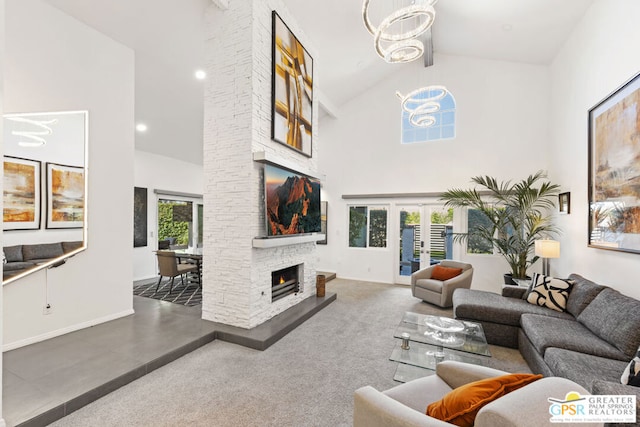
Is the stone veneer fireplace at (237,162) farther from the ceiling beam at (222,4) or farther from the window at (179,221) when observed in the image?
the window at (179,221)

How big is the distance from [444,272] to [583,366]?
10.9 ft

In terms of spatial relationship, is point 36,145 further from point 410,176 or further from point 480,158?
point 480,158

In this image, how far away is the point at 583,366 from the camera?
82.5 inches

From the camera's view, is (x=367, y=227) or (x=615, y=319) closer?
(x=615, y=319)

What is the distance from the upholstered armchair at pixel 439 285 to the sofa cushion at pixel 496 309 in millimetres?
965

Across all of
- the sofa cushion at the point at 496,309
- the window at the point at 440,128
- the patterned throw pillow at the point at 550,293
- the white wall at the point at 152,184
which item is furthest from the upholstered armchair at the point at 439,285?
the white wall at the point at 152,184

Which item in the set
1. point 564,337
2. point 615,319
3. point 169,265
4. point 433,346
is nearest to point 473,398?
point 433,346

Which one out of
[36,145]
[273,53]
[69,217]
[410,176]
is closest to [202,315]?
[69,217]

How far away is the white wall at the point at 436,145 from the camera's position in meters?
5.82

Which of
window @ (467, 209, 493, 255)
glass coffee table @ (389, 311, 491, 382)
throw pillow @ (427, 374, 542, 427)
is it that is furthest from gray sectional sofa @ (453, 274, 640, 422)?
window @ (467, 209, 493, 255)

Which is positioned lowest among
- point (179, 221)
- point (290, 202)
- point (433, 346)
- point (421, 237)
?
point (433, 346)

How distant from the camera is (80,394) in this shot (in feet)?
7.10

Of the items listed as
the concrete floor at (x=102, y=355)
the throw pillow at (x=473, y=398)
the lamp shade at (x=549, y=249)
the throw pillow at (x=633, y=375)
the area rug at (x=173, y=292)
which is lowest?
the area rug at (x=173, y=292)

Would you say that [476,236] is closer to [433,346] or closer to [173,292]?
[433,346]
